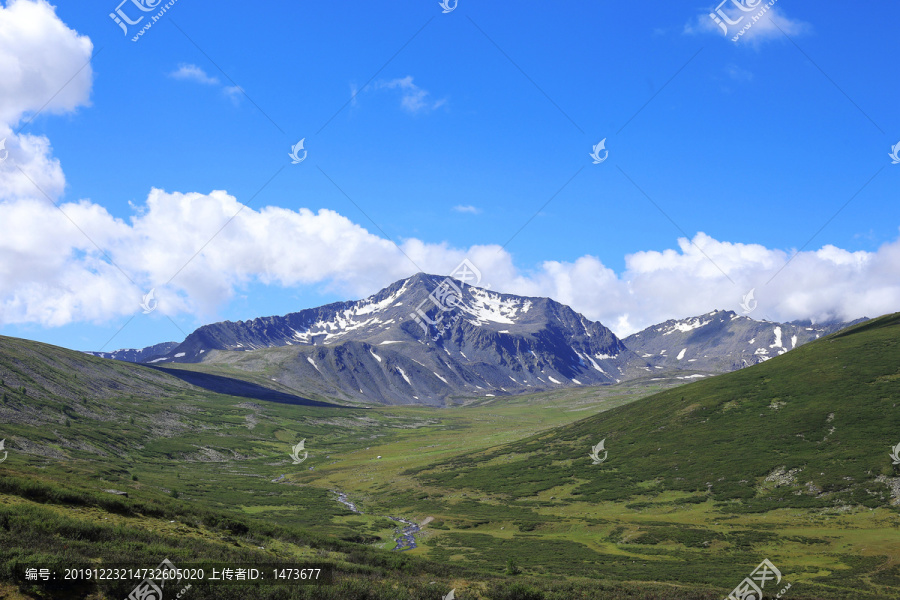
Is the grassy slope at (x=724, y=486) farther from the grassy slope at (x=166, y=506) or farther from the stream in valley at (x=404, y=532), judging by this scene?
the grassy slope at (x=166, y=506)

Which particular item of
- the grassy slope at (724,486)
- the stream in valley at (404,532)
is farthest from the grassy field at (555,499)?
the stream in valley at (404,532)

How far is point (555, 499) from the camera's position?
100125mm

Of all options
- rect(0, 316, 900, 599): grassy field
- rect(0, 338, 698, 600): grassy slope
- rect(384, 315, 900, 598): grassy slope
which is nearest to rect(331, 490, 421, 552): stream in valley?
rect(0, 316, 900, 599): grassy field

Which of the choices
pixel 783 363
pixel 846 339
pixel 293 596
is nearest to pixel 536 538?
pixel 293 596

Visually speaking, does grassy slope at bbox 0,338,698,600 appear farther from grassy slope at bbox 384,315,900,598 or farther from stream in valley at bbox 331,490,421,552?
grassy slope at bbox 384,315,900,598

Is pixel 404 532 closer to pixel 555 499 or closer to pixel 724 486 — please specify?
pixel 555 499

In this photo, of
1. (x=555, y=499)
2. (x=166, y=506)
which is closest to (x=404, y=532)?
(x=555, y=499)

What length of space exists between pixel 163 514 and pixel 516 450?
4701 inches

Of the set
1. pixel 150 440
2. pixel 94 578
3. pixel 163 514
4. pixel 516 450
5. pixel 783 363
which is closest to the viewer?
pixel 94 578

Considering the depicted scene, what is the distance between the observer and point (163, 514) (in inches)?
1623

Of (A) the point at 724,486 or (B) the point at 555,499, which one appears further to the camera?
(B) the point at 555,499

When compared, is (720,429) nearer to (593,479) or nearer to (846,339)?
(593,479)

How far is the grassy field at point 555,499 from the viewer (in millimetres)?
34794

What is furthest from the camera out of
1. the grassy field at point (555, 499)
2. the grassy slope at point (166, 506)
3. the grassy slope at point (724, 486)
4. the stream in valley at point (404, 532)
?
the stream in valley at point (404, 532)
